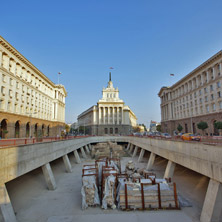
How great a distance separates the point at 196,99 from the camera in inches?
2344

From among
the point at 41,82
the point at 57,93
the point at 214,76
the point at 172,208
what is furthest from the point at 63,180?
the point at 57,93

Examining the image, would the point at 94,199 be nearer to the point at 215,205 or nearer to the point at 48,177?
the point at 48,177

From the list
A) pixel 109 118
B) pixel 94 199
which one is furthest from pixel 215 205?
pixel 109 118

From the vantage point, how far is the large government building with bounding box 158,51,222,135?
159 ft

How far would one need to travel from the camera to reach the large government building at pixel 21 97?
3588 centimetres

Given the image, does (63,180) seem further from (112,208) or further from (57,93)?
(57,93)

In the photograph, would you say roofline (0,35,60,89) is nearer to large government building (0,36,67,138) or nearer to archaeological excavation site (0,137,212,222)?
large government building (0,36,67,138)

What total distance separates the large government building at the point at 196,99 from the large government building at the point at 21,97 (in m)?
47.3

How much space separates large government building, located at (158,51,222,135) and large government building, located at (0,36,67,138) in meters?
47.3

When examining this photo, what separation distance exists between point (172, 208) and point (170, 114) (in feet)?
234

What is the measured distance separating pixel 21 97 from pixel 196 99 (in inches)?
2181

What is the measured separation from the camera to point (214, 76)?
49625 millimetres

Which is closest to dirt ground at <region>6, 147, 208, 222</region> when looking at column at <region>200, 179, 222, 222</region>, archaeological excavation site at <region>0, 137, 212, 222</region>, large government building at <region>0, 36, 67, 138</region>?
archaeological excavation site at <region>0, 137, 212, 222</region>

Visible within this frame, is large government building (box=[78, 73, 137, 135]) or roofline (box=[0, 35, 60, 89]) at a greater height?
roofline (box=[0, 35, 60, 89])
